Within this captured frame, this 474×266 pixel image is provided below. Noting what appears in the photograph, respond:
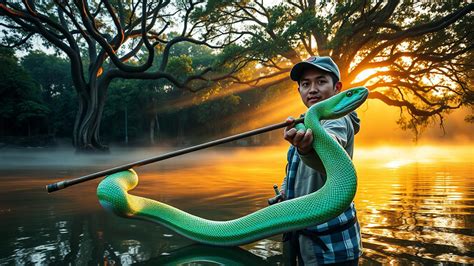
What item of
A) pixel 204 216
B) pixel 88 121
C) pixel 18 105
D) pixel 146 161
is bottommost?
pixel 204 216

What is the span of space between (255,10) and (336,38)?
6.58 metres

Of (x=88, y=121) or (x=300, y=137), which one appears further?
(x=88, y=121)

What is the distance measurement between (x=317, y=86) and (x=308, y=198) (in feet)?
2.19

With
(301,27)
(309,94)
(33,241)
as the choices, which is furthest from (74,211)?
(301,27)

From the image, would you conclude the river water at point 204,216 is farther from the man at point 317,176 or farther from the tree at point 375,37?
the tree at point 375,37

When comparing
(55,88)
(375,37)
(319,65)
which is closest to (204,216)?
(319,65)

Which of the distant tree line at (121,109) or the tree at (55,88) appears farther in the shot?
the tree at (55,88)

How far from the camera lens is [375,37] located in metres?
12.6

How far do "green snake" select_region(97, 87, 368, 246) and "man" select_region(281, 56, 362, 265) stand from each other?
0.08 meters

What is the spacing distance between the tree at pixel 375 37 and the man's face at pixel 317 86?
10181mm

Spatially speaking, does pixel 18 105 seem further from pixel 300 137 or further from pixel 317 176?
pixel 300 137

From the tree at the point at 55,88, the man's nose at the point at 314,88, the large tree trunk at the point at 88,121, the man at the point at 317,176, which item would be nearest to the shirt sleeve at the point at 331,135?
the man at the point at 317,176

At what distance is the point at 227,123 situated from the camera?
31.7m

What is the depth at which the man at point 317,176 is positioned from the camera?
5.19ft
